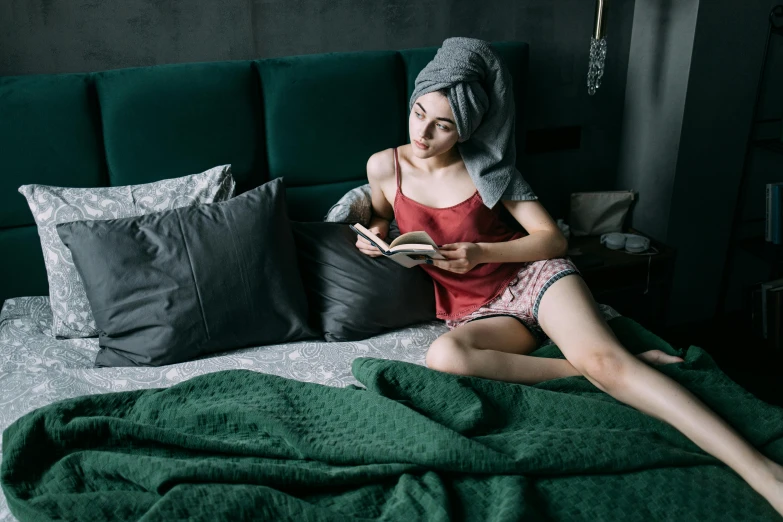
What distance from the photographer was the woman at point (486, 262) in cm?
179

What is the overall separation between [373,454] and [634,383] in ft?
2.32

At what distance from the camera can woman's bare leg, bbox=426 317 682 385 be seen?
1799mm

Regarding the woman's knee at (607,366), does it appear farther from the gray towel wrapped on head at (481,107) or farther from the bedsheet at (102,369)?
the gray towel wrapped on head at (481,107)

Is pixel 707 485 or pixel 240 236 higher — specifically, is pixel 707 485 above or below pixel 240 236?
below

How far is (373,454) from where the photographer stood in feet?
4.55

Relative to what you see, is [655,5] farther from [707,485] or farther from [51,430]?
[51,430]

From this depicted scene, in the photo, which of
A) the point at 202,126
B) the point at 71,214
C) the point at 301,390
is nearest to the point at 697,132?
the point at 202,126

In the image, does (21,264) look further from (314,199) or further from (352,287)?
(352,287)

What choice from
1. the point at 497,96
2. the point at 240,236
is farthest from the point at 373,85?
the point at 240,236

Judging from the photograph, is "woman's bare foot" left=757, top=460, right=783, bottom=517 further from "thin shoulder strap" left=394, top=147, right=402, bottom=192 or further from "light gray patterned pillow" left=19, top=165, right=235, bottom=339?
"light gray patterned pillow" left=19, top=165, right=235, bottom=339

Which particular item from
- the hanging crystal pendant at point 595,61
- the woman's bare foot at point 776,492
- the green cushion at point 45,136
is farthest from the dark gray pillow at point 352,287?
the hanging crystal pendant at point 595,61

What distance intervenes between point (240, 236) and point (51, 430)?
707mm

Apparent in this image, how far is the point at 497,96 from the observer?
2.05 meters

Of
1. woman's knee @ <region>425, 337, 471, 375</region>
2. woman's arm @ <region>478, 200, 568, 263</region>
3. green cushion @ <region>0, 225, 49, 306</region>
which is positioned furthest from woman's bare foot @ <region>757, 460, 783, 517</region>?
green cushion @ <region>0, 225, 49, 306</region>
